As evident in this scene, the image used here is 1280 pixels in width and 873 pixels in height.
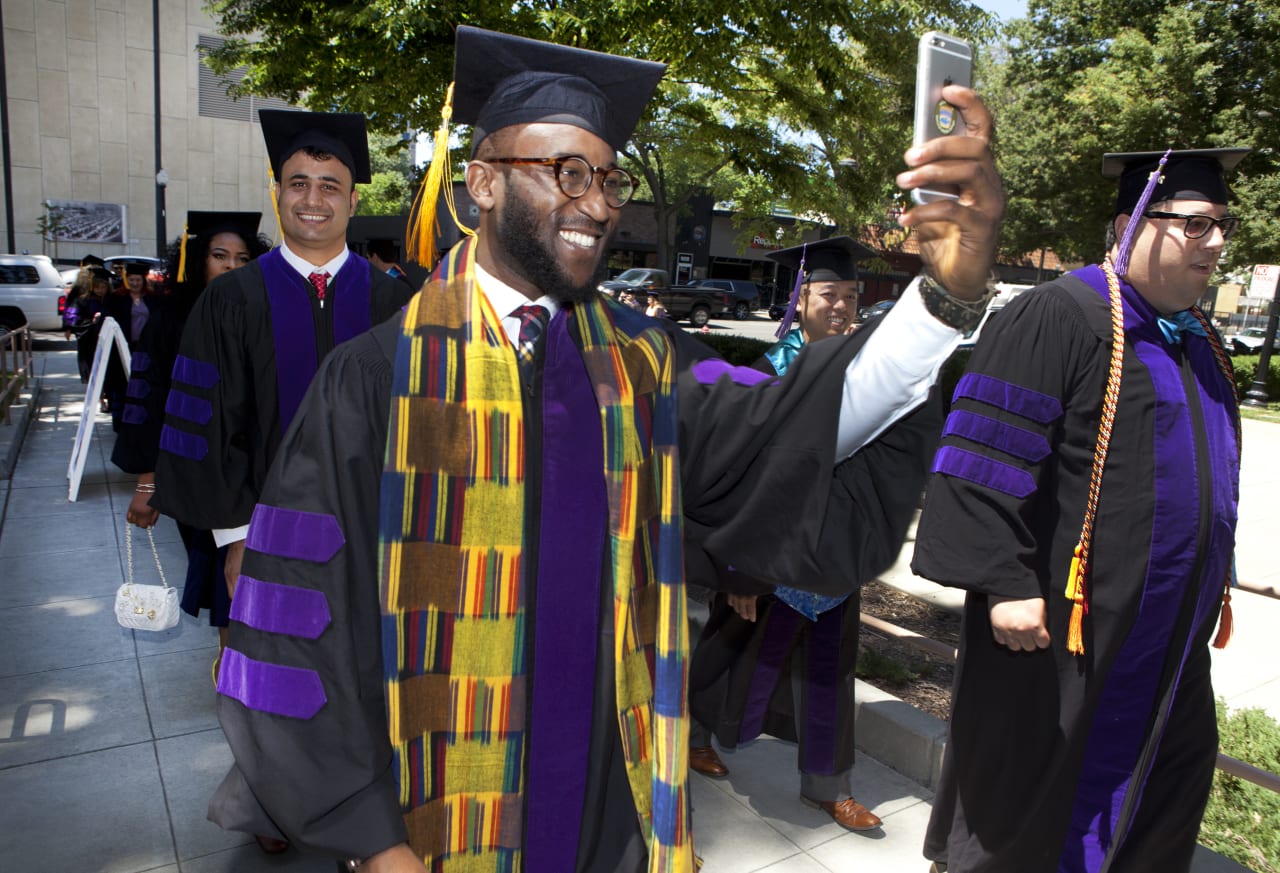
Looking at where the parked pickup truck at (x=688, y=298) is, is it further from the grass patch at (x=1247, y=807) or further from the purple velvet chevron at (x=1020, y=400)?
the purple velvet chevron at (x=1020, y=400)

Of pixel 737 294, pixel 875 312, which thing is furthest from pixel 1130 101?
pixel 875 312

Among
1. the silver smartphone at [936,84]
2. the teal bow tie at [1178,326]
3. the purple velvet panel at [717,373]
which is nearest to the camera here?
the silver smartphone at [936,84]

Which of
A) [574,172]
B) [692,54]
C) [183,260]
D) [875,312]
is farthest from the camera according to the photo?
[692,54]

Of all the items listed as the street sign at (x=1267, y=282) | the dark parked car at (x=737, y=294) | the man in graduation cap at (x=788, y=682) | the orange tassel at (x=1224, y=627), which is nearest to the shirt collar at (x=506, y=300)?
the man in graduation cap at (x=788, y=682)

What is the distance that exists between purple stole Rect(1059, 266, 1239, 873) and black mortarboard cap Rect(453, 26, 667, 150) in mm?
1580

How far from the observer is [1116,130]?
2142 cm

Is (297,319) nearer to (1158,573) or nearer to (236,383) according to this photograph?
(236,383)

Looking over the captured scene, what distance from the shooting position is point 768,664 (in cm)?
355

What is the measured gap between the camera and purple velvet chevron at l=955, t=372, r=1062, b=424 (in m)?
2.53

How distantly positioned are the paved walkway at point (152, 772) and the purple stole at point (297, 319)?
54.9 inches

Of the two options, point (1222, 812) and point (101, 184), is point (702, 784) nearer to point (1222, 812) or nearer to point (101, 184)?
point (1222, 812)

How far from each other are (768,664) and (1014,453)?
4.60 ft

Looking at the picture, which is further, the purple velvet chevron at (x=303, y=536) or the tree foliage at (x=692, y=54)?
the tree foliage at (x=692, y=54)

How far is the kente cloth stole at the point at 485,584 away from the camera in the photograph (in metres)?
1.58
